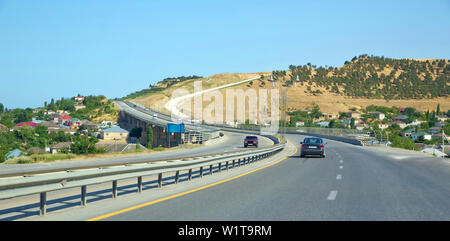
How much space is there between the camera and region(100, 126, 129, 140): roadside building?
142750 millimetres

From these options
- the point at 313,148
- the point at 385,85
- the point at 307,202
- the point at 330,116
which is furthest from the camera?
the point at 385,85

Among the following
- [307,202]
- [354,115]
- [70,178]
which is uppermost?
[354,115]

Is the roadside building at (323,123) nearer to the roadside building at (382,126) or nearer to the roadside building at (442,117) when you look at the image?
the roadside building at (382,126)

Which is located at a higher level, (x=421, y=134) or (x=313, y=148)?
(x=313, y=148)

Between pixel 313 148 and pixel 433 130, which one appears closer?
pixel 313 148

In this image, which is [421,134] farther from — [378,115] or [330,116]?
[330,116]

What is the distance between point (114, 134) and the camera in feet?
477

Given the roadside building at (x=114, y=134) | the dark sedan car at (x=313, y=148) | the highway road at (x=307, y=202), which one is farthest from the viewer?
the roadside building at (x=114, y=134)

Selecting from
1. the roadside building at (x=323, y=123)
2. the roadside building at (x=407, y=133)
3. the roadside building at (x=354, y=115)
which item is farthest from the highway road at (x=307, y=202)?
the roadside building at (x=354, y=115)

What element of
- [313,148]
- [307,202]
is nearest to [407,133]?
[313,148]

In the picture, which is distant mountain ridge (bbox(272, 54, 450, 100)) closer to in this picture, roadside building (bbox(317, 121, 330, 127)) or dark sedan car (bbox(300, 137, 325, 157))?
roadside building (bbox(317, 121, 330, 127))

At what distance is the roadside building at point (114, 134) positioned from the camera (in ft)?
468
